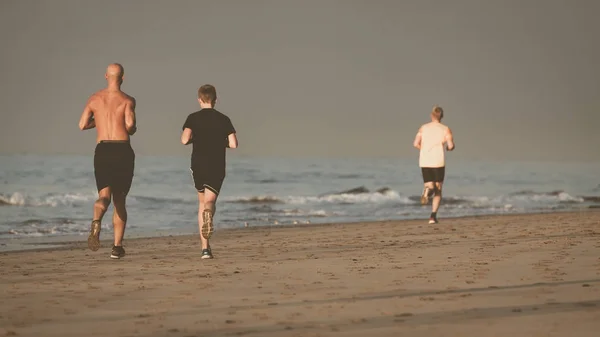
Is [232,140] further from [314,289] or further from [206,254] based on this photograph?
[314,289]

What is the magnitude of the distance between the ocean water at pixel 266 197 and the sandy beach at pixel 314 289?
5.30 metres

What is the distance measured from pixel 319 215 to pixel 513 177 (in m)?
38.2

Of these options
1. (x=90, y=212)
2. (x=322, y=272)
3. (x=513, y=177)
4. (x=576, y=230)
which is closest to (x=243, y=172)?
(x=513, y=177)

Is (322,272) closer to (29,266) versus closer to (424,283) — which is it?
(424,283)

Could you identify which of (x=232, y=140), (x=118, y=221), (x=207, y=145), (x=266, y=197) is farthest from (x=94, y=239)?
(x=266, y=197)

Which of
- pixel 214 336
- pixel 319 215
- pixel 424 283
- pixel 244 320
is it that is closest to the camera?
pixel 214 336

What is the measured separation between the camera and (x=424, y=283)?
7793 millimetres

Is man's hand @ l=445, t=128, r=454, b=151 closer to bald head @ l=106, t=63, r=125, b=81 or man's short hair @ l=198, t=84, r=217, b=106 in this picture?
man's short hair @ l=198, t=84, r=217, b=106

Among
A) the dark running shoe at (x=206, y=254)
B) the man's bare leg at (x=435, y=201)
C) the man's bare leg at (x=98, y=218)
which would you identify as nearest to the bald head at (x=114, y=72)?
the man's bare leg at (x=98, y=218)

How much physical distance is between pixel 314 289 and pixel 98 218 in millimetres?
2889

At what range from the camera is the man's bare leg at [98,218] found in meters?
9.42

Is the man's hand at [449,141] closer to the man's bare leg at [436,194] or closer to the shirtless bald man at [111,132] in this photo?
the man's bare leg at [436,194]

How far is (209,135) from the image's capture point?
9.84 m

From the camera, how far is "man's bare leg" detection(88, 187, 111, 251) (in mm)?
9422
